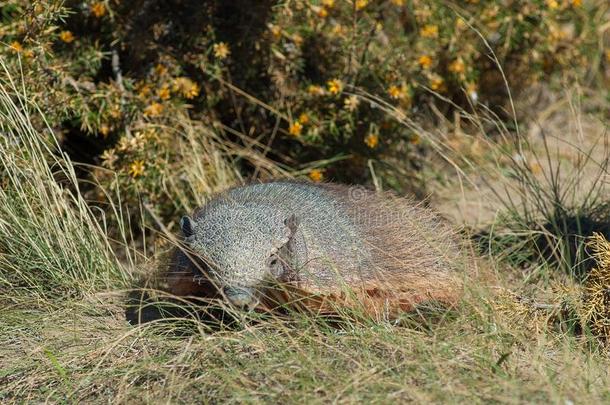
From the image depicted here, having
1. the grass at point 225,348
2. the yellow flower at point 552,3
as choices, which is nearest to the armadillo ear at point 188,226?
→ the grass at point 225,348

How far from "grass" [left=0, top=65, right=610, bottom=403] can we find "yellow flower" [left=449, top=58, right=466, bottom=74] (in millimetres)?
2675

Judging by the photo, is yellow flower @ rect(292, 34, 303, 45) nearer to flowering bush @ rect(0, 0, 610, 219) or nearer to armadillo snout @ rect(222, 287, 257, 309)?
flowering bush @ rect(0, 0, 610, 219)

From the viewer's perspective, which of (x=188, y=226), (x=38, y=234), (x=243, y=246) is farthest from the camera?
(x=38, y=234)

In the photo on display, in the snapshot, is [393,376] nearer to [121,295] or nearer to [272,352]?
[272,352]

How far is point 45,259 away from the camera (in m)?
5.01

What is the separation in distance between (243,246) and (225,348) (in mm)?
491

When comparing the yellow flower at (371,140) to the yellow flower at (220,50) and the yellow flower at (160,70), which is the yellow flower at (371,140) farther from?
the yellow flower at (160,70)

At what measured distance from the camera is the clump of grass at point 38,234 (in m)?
5.00

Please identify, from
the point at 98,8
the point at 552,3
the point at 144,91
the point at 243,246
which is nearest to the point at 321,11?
the point at 144,91

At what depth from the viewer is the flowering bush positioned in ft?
19.8

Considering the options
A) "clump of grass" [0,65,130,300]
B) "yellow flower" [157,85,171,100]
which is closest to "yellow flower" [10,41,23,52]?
"clump of grass" [0,65,130,300]

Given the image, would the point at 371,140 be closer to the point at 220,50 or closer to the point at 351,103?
the point at 351,103

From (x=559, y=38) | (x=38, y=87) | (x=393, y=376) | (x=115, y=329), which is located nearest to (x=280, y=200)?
(x=115, y=329)

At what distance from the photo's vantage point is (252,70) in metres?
6.76
